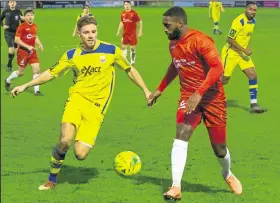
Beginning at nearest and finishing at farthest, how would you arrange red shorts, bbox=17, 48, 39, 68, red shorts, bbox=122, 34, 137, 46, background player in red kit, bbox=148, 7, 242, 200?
background player in red kit, bbox=148, 7, 242, 200 < red shorts, bbox=17, 48, 39, 68 < red shorts, bbox=122, 34, 137, 46

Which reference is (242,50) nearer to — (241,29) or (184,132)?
(241,29)

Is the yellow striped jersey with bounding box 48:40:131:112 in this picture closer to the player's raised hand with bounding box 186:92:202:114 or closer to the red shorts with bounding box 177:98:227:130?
the red shorts with bounding box 177:98:227:130

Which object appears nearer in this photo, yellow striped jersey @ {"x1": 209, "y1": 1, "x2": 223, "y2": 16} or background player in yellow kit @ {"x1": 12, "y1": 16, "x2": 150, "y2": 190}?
background player in yellow kit @ {"x1": 12, "y1": 16, "x2": 150, "y2": 190}

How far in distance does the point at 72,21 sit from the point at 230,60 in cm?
3085

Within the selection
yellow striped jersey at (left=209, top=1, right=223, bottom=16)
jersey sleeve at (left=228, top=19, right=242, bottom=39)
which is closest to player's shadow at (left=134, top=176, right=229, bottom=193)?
jersey sleeve at (left=228, top=19, right=242, bottom=39)

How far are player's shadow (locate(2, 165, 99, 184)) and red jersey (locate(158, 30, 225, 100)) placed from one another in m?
2.08

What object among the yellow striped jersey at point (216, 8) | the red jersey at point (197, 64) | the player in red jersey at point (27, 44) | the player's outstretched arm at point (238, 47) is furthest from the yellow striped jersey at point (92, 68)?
the yellow striped jersey at point (216, 8)

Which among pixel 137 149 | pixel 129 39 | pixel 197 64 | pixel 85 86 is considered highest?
pixel 197 64

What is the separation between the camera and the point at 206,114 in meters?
8.01

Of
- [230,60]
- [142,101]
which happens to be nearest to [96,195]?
[230,60]

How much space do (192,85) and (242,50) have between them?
657 cm

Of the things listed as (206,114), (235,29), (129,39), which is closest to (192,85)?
(206,114)

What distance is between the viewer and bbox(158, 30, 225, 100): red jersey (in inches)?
299

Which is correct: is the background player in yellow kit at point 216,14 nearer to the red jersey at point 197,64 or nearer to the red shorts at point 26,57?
the red shorts at point 26,57
